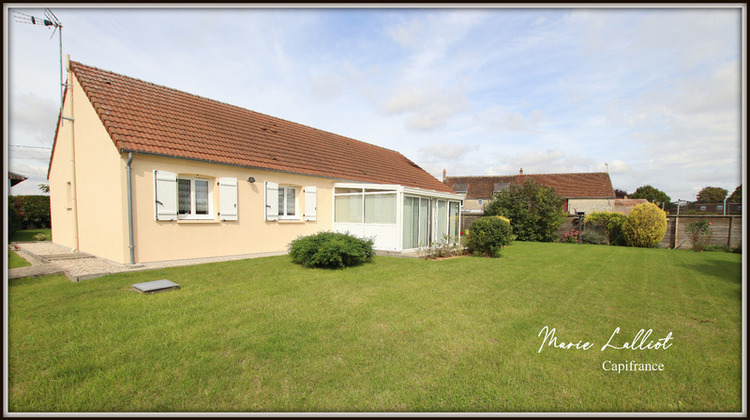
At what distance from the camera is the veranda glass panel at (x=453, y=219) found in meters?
13.9

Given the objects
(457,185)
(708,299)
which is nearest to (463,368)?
(708,299)

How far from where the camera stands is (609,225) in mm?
16641

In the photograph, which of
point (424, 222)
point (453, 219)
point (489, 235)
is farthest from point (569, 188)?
point (489, 235)

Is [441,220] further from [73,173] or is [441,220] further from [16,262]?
[16,262]

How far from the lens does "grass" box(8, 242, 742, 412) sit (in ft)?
8.34

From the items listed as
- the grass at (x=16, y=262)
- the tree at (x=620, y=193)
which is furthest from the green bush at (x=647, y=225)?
the tree at (x=620, y=193)

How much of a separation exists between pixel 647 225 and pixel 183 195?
19.8 meters

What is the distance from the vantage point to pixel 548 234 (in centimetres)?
1775

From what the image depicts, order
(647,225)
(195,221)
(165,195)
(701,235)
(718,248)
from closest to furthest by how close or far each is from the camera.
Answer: (165,195) → (195,221) → (718,248) → (701,235) → (647,225)

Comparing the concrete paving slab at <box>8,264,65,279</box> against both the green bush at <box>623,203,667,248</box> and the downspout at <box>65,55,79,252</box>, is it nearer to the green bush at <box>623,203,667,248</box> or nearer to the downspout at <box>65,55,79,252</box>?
the downspout at <box>65,55,79,252</box>

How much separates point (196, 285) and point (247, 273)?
49.5 inches

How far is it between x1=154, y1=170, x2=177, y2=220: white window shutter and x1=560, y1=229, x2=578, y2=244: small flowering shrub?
18.9 meters

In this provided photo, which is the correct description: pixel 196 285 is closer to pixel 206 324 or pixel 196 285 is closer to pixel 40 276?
pixel 206 324

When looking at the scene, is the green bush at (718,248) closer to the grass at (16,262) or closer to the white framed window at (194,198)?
the white framed window at (194,198)
